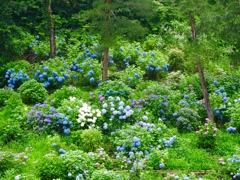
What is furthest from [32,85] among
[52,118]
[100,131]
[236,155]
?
[236,155]

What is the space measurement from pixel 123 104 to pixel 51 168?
2778 mm

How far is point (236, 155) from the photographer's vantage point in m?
7.68

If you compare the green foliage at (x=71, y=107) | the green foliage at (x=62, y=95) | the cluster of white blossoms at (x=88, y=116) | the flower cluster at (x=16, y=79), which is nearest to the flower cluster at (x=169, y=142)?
the cluster of white blossoms at (x=88, y=116)

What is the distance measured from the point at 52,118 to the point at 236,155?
13.3 feet

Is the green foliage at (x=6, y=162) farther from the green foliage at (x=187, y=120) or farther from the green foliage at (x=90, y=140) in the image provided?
the green foliage at (x=187, y=120)

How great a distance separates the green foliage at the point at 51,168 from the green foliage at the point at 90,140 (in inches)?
42.8

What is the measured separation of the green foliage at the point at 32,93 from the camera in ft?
34.8

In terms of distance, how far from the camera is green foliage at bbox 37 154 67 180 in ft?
24.0

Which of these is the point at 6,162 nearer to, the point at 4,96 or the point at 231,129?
the point at 4,96

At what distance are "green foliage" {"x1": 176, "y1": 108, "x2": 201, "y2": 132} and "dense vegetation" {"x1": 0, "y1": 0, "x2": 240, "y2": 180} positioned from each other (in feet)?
0.08

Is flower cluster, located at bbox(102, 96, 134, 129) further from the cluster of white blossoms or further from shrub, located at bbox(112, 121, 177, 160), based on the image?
shrub, located at bbox(112, 121, 177, 160)

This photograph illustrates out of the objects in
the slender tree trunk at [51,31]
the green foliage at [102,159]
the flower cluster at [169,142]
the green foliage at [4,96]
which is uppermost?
the slender tree trunk at [51,31]

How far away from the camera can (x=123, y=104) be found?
9.56m

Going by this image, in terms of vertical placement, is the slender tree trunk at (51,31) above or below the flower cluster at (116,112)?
above
